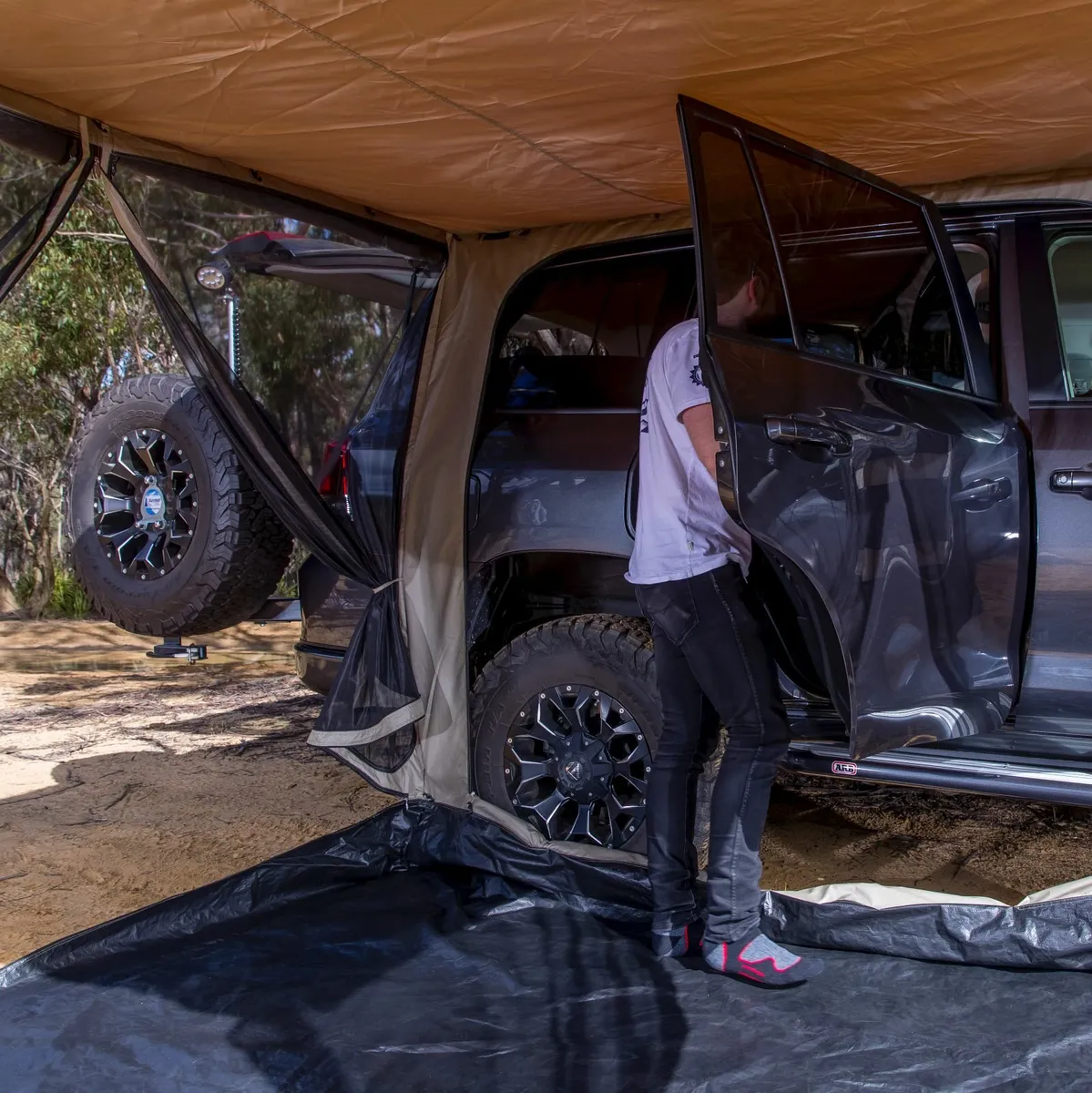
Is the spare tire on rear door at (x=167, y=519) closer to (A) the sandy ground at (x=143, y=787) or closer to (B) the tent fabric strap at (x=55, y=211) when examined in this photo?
(B) the tent fabric strap at (x=55, y=211)

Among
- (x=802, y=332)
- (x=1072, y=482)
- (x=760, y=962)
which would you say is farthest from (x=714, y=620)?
(x=1072, y=482)

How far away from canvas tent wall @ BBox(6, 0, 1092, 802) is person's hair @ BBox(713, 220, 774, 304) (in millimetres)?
333

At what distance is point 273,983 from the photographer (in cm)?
295

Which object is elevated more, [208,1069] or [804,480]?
[804,480]

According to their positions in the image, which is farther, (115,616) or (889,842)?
(889,842)

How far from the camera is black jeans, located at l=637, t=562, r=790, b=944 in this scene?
2.94 m

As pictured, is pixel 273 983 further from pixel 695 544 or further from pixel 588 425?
pixel 588 425

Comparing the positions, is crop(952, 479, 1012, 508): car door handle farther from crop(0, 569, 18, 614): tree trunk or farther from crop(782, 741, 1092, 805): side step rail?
crop(0, 569, 18, 614): tree trunk

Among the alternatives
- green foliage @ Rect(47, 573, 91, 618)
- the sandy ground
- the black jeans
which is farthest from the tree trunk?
the black jeans

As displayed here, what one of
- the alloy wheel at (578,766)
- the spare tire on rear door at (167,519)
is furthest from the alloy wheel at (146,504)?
the alloy wheel at (578,766)

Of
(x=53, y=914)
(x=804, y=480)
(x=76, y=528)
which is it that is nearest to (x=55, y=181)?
(x=76, y=528)

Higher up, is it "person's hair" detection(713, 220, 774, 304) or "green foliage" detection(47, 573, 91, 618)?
"person's hair" detection(713, 220, 774, 304)

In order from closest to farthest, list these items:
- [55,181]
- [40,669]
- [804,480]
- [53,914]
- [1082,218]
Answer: [804,480]
[55,181]
[1082,218]
[53,914]
[40,669]

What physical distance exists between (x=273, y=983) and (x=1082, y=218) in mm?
2995
